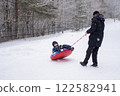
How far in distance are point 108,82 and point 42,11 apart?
1432 centimetres

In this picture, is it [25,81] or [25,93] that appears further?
[25,81]

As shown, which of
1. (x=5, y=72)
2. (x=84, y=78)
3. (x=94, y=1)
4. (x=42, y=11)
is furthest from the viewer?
(x=94, y=1)

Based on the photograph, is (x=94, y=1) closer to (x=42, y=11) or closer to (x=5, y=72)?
(x=42, y=11)

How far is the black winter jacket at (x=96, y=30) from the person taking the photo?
12.6 feet

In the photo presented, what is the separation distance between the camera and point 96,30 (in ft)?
12.9

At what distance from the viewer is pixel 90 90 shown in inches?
106

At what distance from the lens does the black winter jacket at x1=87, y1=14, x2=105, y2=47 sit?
3840 millimetres

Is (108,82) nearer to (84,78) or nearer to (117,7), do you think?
(84,78)

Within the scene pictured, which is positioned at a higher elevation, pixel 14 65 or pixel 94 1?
pixel 94 1

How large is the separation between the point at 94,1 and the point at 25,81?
42122mm

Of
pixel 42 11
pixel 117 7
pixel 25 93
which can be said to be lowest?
pixel 25 93

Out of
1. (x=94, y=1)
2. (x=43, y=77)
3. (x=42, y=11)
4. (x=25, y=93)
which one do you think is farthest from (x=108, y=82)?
(x=94, y=1)

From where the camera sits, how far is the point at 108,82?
301 cm

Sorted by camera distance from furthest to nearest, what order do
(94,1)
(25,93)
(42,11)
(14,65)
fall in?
(94,1)
(42,11)
(14,65)
(25,93)
